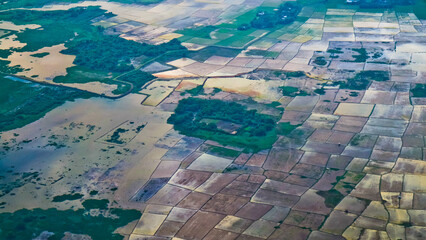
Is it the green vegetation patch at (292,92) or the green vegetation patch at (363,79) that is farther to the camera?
the green vegetation patch at (363,79)

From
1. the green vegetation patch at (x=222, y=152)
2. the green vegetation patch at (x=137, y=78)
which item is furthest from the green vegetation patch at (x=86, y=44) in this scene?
the green vegetation patch at (x=222, y=152)

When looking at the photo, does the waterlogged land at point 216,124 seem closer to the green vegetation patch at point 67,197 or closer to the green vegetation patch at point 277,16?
the green vegetation patch at point 67,197

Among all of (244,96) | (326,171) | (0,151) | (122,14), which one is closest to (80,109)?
(0,151)

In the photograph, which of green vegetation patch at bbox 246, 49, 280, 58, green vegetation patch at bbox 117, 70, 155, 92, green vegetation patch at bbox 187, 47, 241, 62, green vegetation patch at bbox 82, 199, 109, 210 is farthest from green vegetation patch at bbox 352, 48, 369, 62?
green vegetation patch at bbox 82, 199, 109, 210

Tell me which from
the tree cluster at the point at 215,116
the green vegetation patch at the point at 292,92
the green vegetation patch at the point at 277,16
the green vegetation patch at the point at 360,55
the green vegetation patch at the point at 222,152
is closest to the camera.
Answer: the green vegetation patch at the point at 222,152

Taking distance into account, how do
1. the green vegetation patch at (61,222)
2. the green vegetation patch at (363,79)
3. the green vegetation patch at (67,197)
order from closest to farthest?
the green vegetation patch at (61,222)
the green vegetation patch at (67,197)
the green vegetation patch at (363,79)

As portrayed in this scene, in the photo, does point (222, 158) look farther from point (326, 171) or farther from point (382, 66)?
point (382, 66)

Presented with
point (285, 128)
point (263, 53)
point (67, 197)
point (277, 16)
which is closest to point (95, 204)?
point (67, 197)
